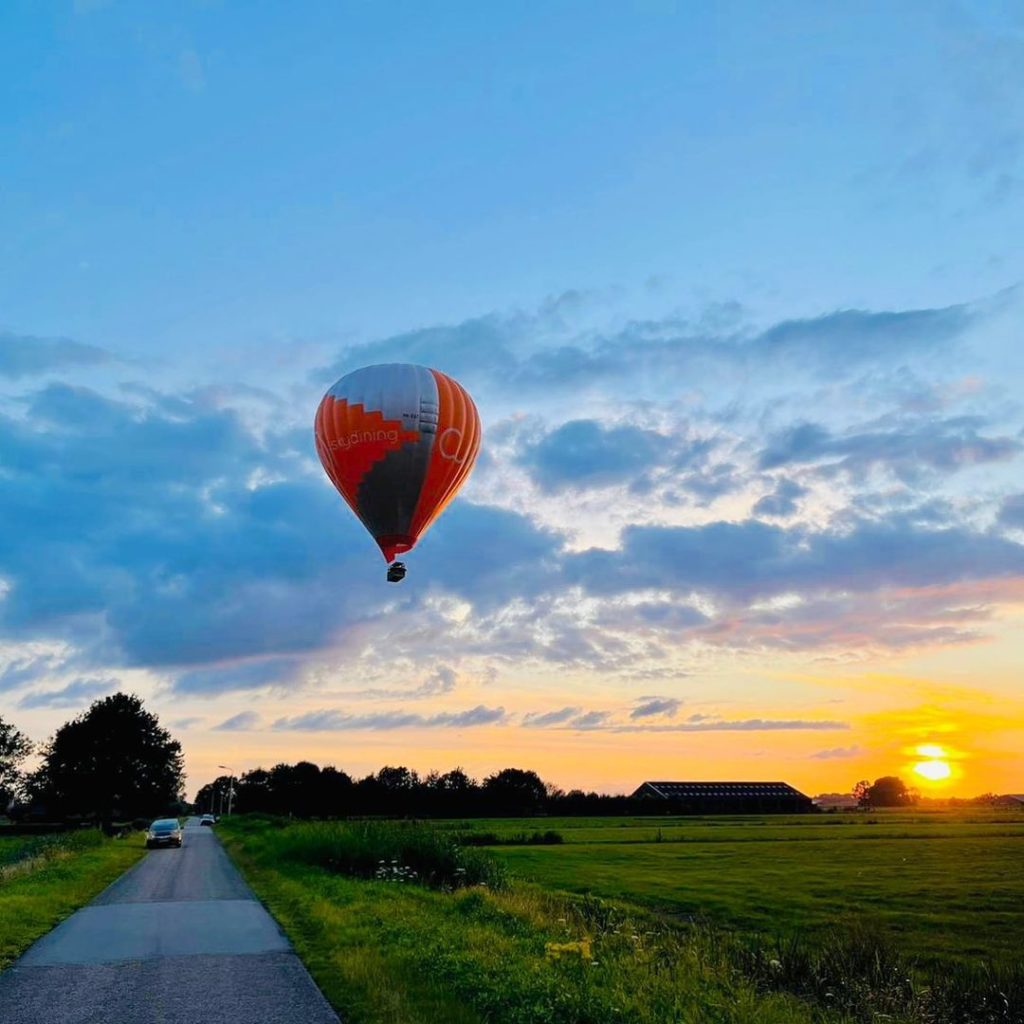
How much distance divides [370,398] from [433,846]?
1430 centimetres

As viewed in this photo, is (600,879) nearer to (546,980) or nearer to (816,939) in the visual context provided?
(816,939)

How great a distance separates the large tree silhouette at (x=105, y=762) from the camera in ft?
336

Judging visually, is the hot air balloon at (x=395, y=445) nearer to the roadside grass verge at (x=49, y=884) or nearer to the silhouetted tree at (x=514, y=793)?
the roadside grass verge at (x=49, y=884)

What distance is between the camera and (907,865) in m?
45.1

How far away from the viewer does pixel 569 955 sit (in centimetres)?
1379

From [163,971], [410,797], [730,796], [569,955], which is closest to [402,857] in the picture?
[163,971]

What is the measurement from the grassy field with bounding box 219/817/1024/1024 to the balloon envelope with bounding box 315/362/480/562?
10324 millimetres

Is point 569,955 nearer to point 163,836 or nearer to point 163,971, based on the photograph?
point 163,971

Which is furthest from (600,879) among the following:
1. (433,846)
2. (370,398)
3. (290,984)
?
(290,984)

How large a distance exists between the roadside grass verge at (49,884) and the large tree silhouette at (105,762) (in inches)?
2305

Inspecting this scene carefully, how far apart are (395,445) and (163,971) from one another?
15978mm

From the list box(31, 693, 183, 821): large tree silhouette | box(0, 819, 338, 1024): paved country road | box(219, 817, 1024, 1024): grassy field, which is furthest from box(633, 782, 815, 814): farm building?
box(0, 819, 338, 1024): paved country road

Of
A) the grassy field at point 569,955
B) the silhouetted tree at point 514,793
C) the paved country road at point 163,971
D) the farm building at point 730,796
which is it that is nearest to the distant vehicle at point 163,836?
the grassy field at point 569,955

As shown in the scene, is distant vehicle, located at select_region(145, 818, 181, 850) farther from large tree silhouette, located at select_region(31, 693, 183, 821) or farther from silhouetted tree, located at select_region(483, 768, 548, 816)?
silhouetted tree, located at select_region(483, 768, 548, 816)
